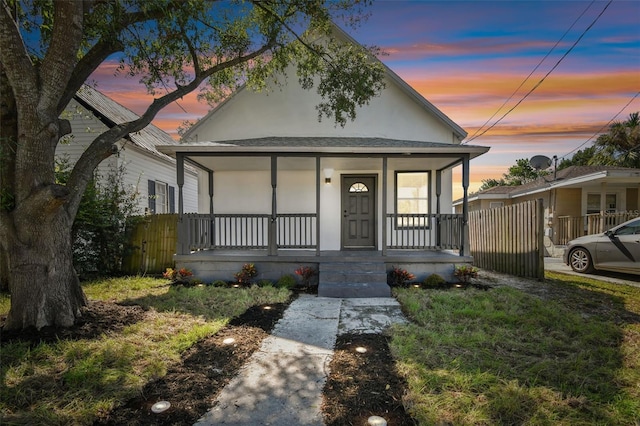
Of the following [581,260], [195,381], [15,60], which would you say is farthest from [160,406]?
[581,260]

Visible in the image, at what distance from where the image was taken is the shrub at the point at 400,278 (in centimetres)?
723

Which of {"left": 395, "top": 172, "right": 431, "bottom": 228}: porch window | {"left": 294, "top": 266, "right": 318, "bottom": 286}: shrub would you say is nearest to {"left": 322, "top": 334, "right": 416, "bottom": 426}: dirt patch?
{"left": 294, "top": 266, "right": 318, "bottom": 286}: shrub

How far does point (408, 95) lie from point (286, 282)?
656cm

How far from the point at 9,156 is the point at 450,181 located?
9683 mm

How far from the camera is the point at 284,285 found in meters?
7.07

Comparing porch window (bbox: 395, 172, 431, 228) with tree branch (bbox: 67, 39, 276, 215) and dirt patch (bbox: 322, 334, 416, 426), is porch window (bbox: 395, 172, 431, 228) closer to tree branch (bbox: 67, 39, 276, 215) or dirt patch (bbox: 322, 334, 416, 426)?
dirt patch (bbox: 322, 334, 416, 426)

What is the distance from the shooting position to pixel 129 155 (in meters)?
10.6

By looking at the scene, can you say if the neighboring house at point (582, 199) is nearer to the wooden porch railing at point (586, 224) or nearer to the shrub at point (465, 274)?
the wooden porch railing at point (586, 224)

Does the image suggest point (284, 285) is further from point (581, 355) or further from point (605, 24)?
point (605, 24)

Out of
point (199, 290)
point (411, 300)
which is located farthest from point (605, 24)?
point (199, 290)

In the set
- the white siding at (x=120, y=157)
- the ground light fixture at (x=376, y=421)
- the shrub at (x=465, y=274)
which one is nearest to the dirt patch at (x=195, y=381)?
the ground light fixture at (x=376, y=421)

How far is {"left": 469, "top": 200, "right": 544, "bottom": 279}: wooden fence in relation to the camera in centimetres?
748

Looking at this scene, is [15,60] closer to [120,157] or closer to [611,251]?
[120,157]

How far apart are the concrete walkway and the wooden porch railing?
10.8 m
